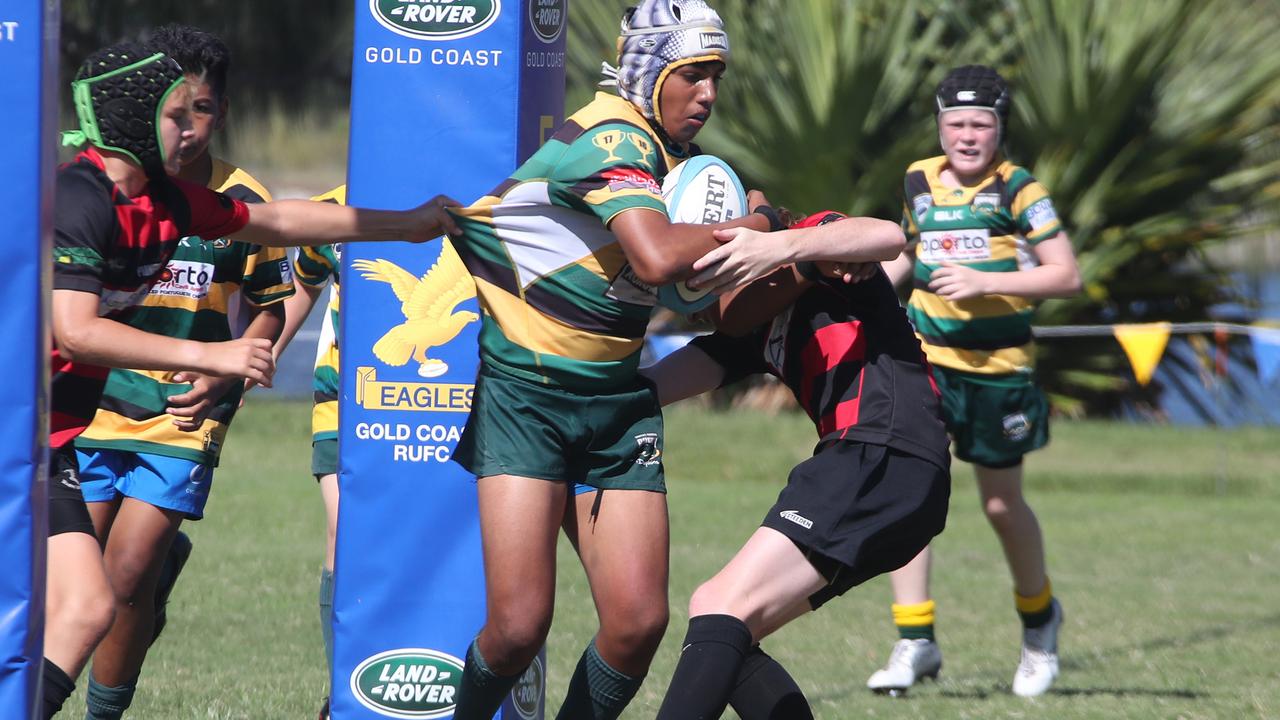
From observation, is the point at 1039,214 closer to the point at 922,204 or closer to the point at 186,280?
the point at 922,204

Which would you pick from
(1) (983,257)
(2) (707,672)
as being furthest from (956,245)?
(2) (707,672)

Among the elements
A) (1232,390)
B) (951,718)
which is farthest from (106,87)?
(1232,390)

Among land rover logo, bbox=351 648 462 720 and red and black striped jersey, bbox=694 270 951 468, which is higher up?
red and black striped jersey, bbox=694 270 951 468

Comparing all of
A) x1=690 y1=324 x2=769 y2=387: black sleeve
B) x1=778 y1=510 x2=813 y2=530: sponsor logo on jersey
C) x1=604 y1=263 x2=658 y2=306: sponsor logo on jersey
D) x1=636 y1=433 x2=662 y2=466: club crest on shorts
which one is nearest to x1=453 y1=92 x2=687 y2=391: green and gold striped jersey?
x1=604 y1=263 x2=658 y2=306: sponsor logo on jersey

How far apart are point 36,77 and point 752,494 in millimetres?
9231

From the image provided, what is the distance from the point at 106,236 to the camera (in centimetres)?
383

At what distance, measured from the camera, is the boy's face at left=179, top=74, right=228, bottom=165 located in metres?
4.72

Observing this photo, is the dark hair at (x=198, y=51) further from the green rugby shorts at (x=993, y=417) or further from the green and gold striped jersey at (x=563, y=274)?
the green rugby shorts at (x=993, y=417)

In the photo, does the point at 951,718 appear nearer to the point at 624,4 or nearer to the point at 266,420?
the point at 266,420

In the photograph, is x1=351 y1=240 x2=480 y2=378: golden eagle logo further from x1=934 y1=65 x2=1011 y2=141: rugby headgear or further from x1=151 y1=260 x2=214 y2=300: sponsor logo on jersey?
x1=934 y1=65 x2=1011 y2=141: rugby headgear

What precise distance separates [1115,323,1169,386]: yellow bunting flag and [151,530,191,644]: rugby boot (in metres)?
7.39

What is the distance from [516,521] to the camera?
167 inches

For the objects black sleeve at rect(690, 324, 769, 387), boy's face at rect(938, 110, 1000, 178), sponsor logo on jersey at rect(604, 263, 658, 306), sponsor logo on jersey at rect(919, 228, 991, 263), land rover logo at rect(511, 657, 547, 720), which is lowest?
land rover logo at rect(511, 657, 547, 720)

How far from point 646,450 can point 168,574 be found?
6.44ft
